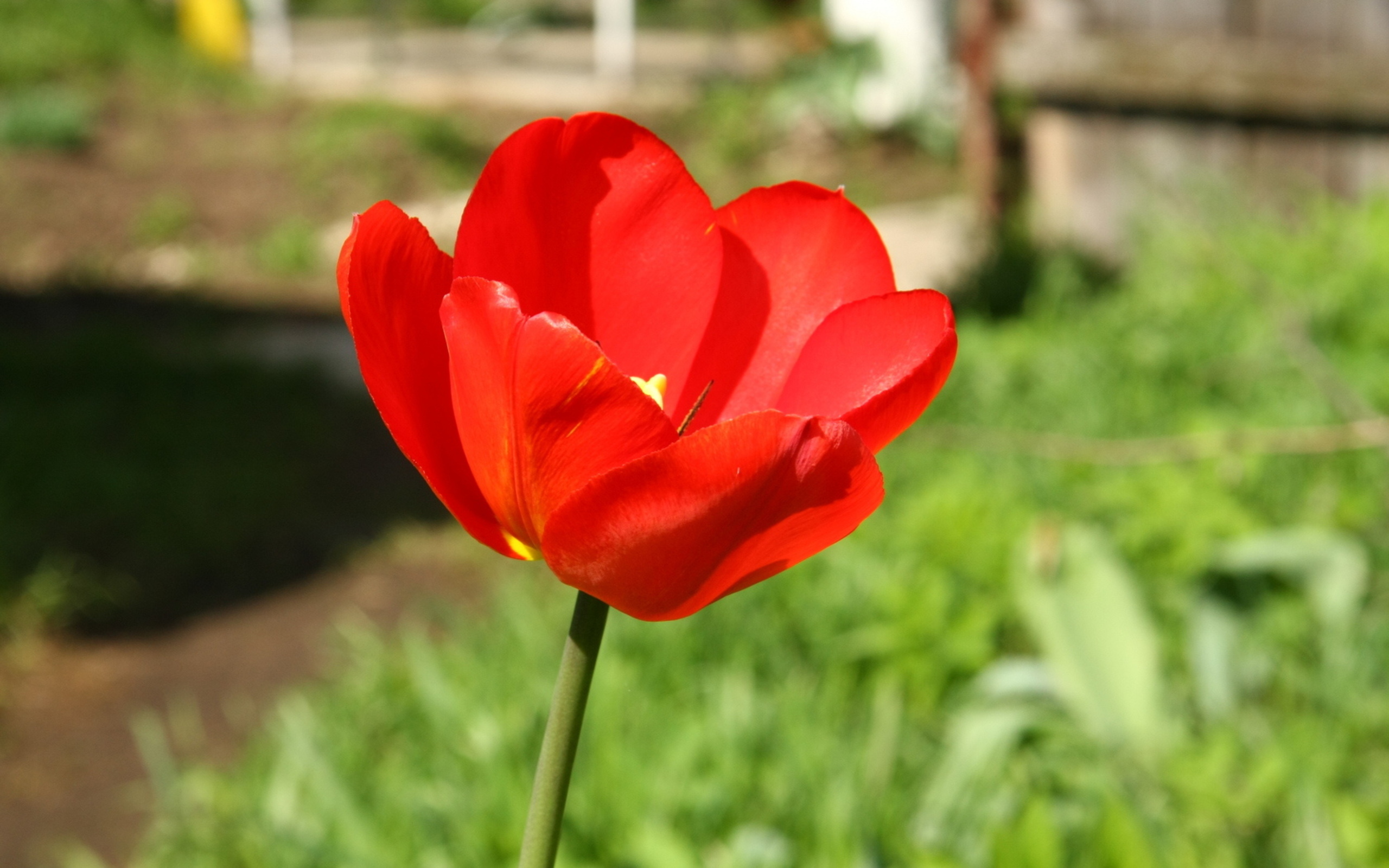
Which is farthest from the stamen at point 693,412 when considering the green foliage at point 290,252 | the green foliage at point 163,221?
the green foliage at point 163,221

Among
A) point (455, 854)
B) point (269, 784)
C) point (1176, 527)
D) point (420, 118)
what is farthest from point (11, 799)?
point (420, 118)

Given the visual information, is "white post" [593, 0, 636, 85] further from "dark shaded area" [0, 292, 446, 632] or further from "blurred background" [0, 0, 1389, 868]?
"dark shaded area" [0, 292, 446, 632]

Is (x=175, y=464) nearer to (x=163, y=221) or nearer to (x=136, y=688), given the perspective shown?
(x=136, y=688)

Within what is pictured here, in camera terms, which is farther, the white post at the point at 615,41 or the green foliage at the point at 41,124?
the white post at the point at 615,41

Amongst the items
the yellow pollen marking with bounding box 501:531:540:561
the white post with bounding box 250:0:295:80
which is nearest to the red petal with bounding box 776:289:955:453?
the yellow pollen marking with bounding box 501:531:540:561

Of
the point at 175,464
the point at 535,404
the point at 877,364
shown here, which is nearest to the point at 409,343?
the point at 535,404

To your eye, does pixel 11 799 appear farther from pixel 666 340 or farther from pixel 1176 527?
pixel 666 340

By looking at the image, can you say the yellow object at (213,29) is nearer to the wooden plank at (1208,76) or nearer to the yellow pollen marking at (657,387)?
the wooden plank at (1208,76)
